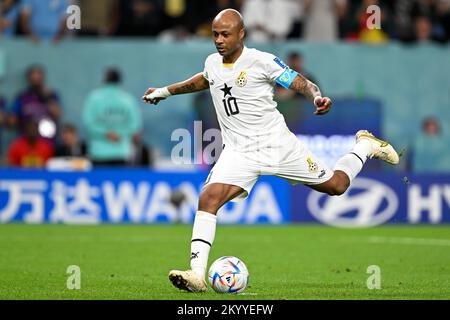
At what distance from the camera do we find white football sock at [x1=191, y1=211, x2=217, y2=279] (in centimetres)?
984

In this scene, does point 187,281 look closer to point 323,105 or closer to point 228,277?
point 228,277

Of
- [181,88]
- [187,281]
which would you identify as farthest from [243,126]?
[187,281]

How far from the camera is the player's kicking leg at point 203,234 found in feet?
31.6

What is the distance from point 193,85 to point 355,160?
1.93 m

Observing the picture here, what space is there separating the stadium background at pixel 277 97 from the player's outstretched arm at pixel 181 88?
337 inches

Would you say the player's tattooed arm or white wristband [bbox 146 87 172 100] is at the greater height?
the player's tattooed arm

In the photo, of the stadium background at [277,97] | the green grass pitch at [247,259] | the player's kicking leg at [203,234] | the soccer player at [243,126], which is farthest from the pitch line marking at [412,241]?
the player's kicking leg at [203,234]

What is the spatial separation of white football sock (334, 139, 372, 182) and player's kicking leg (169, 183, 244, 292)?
4.60 ft

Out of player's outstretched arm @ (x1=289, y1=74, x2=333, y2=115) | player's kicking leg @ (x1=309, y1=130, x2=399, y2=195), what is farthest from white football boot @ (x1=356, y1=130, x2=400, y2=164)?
player's outstretched arm @ (x1=289, y1=74, x2=333, y2=115)

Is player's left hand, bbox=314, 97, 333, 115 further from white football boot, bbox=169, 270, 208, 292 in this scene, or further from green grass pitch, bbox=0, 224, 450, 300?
white football boot, bbox=169, 270, 208, 292

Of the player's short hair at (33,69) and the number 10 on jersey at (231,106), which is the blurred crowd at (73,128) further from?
the number 10 on jersey at (231,106)

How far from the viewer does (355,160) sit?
37.4 ft
